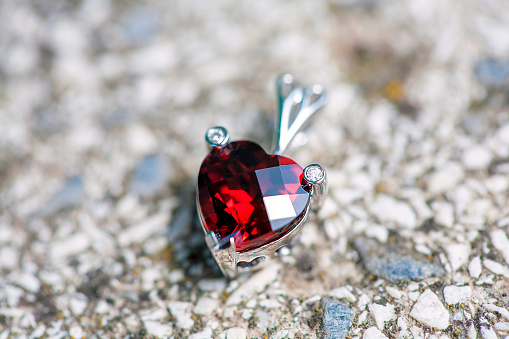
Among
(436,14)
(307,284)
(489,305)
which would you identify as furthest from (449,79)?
(307,284)

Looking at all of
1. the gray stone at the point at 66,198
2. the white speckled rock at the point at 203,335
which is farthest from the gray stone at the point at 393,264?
the gray stone at the point at 66,198

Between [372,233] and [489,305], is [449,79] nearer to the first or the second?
[372,233]

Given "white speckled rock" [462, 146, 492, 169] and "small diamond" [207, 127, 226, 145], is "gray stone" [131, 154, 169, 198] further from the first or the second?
"white speckled rock" [462, 146, 492, 169]

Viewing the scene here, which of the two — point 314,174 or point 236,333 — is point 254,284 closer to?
point 236,333

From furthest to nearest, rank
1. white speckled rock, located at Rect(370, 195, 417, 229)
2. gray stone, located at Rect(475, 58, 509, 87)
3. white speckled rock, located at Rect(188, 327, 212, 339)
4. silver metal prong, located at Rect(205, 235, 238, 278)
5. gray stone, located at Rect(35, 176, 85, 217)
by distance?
gray stone, located at Rect(475, 58, 509, 87)
gray stone, located at Rect(35, 176, 85, 217)
white speckled rock, located at Rect(370, 195, 417, 229)
white speckled rock, located at Rect(188, 327, 212, 339)
silver metal prong, located at Rect(205, 235, 238, 278)

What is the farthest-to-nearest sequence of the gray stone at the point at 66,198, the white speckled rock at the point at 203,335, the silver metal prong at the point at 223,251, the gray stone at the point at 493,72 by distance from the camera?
the gray stone at the point at 493,72, the gray stone at the point at 66,198, the white speckled rock at the point at 203,335, the silver metal prong at the point at 223,251

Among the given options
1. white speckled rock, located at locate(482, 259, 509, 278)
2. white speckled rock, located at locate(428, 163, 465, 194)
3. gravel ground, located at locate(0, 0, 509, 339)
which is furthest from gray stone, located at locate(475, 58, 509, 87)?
white speckled rock, located at locate(482, 259, 509, 278)

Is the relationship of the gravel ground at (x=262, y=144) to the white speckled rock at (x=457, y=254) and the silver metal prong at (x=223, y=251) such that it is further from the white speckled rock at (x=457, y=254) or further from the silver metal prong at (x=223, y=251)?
the silver metal prong at (x=223, y=251)
